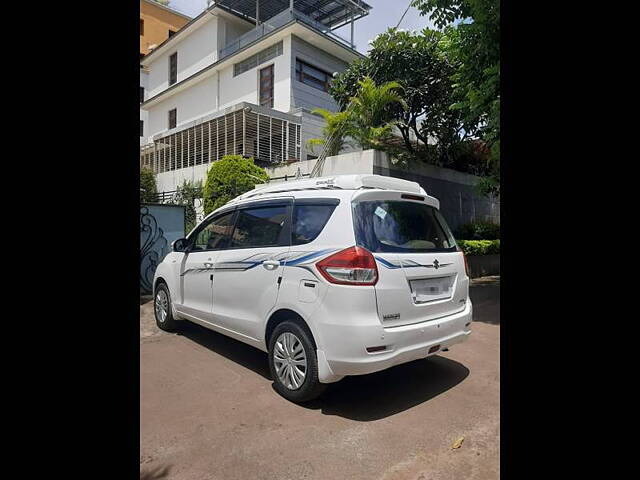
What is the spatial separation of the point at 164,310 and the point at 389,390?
3.34 m

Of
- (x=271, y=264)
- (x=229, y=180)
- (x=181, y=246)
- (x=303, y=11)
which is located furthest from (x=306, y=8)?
(x=271, y=264)

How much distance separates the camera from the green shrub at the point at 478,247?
10438 mm

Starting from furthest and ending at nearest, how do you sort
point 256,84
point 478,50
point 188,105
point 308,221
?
1. point 188,105
2. point 256,84
3. point 478,50
4. point 308,221

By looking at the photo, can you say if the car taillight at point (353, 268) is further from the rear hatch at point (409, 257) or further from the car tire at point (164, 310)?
the car tire at point (164, 310)

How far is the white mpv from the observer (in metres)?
3.03

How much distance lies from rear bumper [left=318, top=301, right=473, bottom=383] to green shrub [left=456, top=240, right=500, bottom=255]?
7.71 metres

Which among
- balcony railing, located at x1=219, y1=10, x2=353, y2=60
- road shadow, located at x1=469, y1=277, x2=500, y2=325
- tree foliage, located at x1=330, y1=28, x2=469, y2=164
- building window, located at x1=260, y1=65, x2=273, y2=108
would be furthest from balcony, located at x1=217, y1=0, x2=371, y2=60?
road shadow, located at x1=469, y1=277, x2=500, y2=325

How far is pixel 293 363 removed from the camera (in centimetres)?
332

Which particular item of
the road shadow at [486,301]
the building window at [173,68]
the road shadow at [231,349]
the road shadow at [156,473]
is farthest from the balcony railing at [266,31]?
the road shadow at [156,473]

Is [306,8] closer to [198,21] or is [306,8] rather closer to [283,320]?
[198,21]

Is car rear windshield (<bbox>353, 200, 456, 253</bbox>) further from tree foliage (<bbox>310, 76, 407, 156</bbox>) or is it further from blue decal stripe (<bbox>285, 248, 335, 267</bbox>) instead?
tree foliage (<bbox>310, 76, 407, 156</bbox>)
